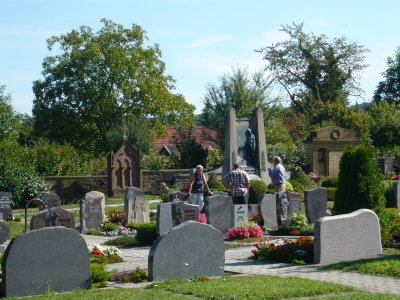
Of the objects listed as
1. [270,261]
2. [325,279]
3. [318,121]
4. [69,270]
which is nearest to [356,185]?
[270,261]

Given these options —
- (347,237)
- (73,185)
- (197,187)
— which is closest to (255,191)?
(197,187)

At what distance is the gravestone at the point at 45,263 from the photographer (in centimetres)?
1030

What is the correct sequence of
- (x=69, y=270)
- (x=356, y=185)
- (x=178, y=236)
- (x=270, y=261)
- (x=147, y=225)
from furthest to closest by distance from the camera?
(x=147, y=225) < (x=356, y=185) < (x=270, y=261) < (x=178, y=236) < (x=69, y=270)

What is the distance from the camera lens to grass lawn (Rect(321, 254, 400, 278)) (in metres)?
12.3

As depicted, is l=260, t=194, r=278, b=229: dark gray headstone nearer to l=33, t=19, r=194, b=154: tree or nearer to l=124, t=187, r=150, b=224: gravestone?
l=124, t=187, r=150, b=224: gravestone

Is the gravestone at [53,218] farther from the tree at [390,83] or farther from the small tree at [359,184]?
the tree at [390,83]

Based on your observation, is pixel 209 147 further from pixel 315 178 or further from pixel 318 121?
pixel 318 121

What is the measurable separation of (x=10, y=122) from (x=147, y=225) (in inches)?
1024

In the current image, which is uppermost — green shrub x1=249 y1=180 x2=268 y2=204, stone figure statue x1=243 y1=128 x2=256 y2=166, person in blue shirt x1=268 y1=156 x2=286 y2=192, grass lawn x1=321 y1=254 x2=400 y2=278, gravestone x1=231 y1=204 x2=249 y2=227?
stone figure statue x1=243 y1=128 x2=256 y2=166

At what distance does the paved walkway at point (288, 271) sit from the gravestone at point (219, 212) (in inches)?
112

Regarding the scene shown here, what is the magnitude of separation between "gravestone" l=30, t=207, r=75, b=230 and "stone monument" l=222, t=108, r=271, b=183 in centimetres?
1605

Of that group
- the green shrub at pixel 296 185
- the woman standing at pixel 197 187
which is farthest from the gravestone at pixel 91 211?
the green shrub at pixel 296 185

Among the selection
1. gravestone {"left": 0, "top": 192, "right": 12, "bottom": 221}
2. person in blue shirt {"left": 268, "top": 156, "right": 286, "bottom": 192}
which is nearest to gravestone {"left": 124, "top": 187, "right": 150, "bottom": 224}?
person in blue shirt {"left": 268, "top": 156, "right": 286, "bottom": 192}

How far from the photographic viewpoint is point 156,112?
54.3 metres
